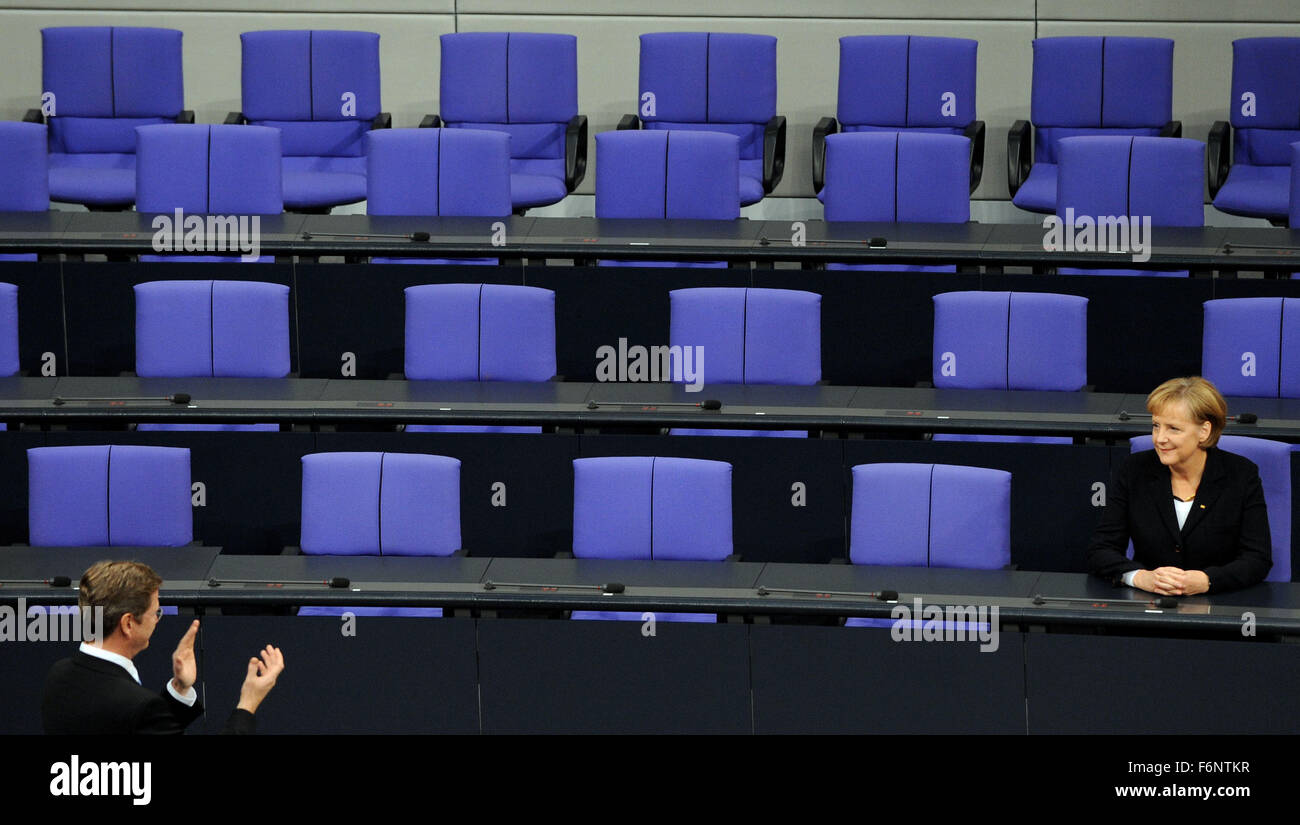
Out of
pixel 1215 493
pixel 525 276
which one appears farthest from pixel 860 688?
pixel 525 276

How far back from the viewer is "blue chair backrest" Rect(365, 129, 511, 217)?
17.9ft

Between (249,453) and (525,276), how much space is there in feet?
3.26

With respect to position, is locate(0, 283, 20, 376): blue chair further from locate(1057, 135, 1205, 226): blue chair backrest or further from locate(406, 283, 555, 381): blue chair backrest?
locate(1057, 135, 1205, 226): blue chair backrest

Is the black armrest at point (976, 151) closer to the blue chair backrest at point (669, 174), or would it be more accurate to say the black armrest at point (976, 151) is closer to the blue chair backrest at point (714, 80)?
the blue chair backrest at point (714, 80)

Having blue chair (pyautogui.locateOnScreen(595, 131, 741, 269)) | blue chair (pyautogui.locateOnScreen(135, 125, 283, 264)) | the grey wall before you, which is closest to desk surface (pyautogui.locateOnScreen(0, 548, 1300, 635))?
blue chair (pyautogui.locateOnScreen(135, 125, 283, 264))

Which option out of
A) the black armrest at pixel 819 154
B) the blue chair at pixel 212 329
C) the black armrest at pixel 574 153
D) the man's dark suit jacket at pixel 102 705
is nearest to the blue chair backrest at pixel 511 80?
the black armrest at pixel 574 153

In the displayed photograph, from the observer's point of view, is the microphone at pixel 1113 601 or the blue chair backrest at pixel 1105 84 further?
the blue chair backrest at pixel 1105 84

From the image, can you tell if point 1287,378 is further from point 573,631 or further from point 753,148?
point 753,148

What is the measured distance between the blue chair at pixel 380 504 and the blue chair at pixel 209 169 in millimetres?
1686

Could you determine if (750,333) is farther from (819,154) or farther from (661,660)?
(819,154)

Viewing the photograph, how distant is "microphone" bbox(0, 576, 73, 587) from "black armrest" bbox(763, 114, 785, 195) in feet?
9.92

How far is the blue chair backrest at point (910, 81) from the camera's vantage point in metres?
6.20

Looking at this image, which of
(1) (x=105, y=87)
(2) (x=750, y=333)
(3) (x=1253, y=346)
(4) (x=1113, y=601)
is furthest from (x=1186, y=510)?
(1) (x=105, y=87)
